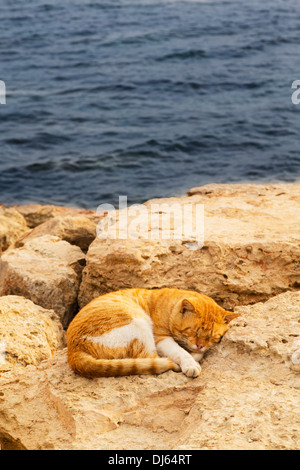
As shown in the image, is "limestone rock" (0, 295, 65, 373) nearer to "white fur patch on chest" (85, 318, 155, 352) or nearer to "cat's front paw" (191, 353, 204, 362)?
"white fur patch on chest" (85, 318, 155, 352)

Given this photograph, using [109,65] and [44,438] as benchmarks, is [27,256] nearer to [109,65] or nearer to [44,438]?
[44,438]

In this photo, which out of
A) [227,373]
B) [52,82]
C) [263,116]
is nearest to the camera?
[227,373]

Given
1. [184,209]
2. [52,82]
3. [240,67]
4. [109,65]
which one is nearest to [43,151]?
[52,82]

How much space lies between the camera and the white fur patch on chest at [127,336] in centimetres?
396

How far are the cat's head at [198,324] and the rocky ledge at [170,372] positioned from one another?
0.10 meters

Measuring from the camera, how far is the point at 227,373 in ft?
12.8

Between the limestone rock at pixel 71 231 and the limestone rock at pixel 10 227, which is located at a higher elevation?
the limestone rock at pixel 71 231

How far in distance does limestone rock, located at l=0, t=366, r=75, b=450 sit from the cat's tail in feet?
0.83

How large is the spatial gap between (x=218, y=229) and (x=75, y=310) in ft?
5.22

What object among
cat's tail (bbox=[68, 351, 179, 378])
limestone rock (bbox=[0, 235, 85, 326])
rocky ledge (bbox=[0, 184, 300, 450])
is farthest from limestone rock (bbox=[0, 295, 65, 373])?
cat's tail (bbox=[68, 351, 179, 378])

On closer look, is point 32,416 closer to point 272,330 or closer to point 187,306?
point 187,306

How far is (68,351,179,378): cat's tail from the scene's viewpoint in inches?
151

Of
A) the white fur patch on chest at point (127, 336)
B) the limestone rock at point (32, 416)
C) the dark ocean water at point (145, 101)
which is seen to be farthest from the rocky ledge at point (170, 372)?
the dark ocean water at point (145, 101)

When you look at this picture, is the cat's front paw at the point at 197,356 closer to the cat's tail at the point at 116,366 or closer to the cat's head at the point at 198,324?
the cat's head at the point at 198,324
